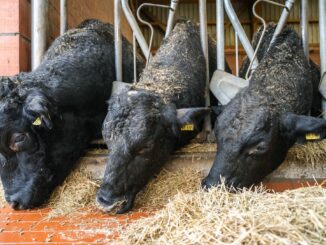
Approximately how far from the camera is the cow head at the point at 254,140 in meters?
3.29

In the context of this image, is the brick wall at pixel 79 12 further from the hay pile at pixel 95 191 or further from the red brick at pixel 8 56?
the hay pile at pixel 95 191

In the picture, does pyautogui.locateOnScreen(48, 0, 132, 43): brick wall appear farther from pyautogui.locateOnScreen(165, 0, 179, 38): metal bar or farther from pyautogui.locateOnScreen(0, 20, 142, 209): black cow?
pyautogui.locateOnScreen(165, 0, 179, 38): metal bar

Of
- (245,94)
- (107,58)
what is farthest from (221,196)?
(107,58)

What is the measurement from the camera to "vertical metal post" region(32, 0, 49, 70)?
4727 millimetres

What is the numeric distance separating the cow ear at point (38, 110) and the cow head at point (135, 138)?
49 centimetres

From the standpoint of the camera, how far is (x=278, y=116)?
341cm

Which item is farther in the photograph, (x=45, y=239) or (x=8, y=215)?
(x=8, y=215)

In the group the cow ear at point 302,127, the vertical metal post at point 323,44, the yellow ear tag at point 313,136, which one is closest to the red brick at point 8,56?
the cow ear at point 302,127

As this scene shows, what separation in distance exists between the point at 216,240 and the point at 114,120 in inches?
62.4

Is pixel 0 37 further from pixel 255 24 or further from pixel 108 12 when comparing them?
pixel 255 24

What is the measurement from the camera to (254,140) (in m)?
3.28

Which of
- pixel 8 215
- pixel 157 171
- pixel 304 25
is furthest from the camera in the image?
pixel 304 25

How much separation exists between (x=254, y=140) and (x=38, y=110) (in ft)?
5.74

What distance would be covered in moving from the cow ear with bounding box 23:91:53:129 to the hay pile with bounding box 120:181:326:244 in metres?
1.23
